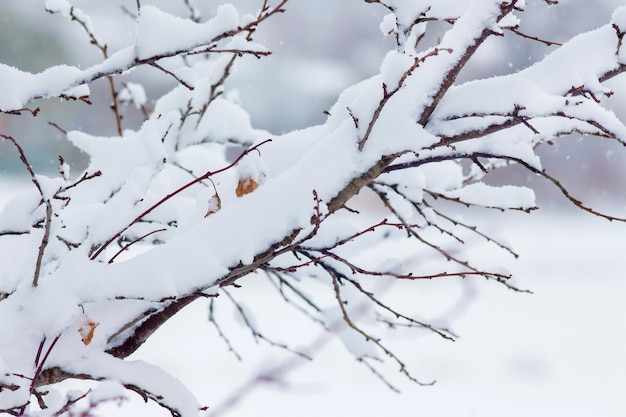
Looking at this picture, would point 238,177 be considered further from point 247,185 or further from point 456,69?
point 456,69

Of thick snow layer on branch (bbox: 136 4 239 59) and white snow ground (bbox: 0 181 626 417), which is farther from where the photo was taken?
white snow ground (bbox: 0 181 626 417)

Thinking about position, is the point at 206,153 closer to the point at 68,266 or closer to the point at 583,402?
the point at 68,266

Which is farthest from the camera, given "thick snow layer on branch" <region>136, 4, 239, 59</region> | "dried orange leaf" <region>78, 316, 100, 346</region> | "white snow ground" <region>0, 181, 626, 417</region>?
"white snow ground" <region>0, 181, 626, 417</region>

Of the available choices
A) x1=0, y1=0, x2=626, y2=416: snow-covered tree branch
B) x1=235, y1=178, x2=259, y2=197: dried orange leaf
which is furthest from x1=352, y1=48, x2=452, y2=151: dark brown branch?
x1=235, y1=178, x2=259, y2=197: dried orange leaf

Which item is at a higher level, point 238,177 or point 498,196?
point 498,196

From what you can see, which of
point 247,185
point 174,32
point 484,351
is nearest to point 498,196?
point 247,185

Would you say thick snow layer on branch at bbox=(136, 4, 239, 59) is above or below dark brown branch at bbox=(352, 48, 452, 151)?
above

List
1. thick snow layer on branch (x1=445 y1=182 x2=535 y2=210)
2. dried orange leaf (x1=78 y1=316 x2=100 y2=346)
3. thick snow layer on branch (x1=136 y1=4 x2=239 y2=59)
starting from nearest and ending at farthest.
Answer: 1. thick snow layer on branch (x1=136 y1=4 x2=239 y2=59)
2. dried orange leaf (x1=78 y1=316 x2=100 y2=346)
3. thick snow layer on branch (x1=445 y1=182 x2=535 y2=210)

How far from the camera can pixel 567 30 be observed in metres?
14.0

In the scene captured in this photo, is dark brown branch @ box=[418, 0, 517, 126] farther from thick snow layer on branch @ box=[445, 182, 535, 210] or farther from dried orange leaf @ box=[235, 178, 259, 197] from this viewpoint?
thick snow layer on branch @ box=[445, 182, 535, 210]

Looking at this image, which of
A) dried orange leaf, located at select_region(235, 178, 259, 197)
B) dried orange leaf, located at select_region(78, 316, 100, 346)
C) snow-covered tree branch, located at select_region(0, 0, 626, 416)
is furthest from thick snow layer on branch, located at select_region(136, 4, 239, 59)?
dried orange leaf, located at select_region(78, 316, 100, 346)

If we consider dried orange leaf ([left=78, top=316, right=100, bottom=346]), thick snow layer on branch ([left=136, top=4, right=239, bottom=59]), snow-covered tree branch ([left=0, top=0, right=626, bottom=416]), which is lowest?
dried orange leaf ([left=78, top=316, right=100, bottom=346])

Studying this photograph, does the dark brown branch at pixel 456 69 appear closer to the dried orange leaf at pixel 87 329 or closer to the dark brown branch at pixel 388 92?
the dark brown branch at pixel 388 92

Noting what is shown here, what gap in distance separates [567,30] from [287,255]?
1388cm
